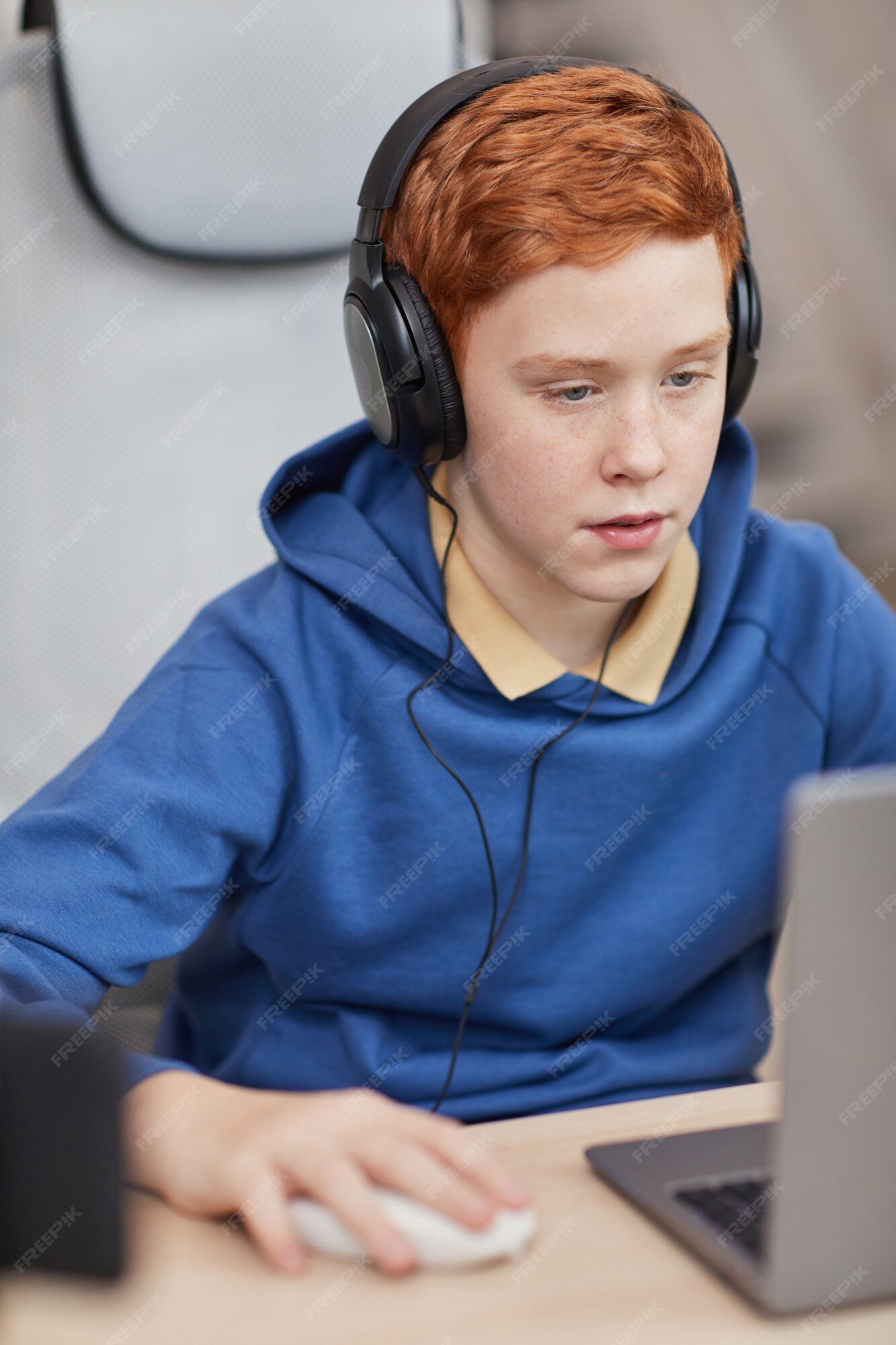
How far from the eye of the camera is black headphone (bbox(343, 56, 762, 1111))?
786 millimetres

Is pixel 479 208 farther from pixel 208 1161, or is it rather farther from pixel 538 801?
pixel 208 1161

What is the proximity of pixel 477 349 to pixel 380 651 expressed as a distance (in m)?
0.20

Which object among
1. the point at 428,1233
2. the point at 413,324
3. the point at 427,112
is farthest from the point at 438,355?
the point at 428,1233

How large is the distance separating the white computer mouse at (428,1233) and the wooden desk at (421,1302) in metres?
0.01

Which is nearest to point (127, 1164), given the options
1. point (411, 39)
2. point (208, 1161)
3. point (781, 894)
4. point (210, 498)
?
point (208, 1161)

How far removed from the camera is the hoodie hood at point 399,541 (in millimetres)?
861

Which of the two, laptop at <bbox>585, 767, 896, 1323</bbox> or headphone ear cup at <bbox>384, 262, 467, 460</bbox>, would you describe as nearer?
laptop at <bbox>585, 767, 896, 1323</bbox>

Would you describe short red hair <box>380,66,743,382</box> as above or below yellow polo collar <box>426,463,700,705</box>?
above

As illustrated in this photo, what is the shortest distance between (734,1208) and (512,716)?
40cm

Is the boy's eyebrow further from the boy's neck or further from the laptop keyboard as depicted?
the laptop keyboard

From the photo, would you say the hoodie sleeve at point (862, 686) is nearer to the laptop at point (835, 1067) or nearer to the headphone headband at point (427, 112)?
the headphone headband at point (427, 112)

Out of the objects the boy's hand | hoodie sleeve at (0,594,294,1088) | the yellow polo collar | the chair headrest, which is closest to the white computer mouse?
the boy's hand

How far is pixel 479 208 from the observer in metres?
0.76

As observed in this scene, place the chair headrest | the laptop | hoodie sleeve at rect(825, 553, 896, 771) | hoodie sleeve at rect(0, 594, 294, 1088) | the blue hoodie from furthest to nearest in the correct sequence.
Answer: the chair headrest → hoodie sleeve at rect(825, 553, 896, 771) → the blue hoodie → hoodie sleeve at rect(0, 594, 294, 1088) → the laptop
